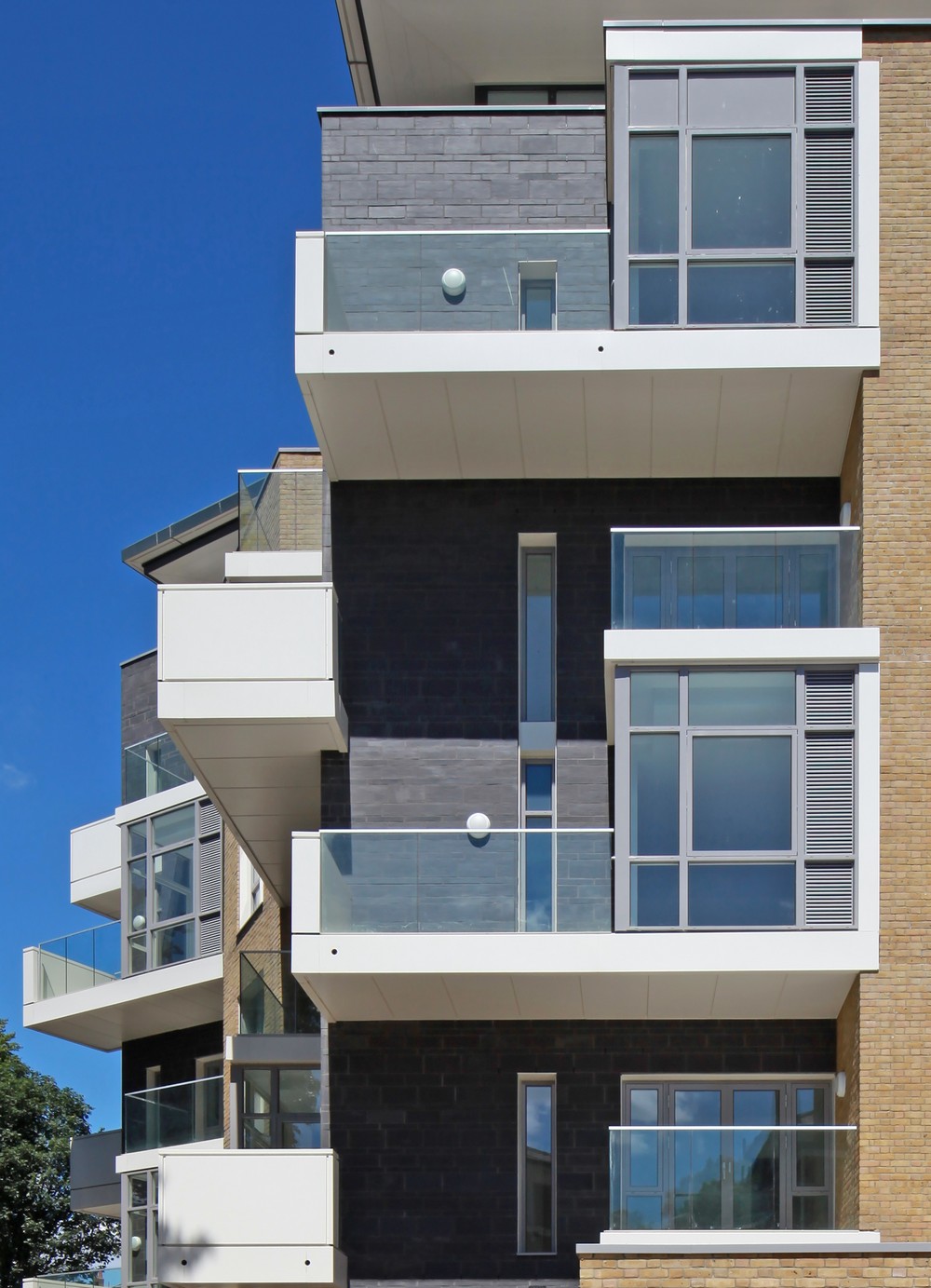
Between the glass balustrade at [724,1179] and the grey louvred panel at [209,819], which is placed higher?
the grey louvred panel at [209,819]

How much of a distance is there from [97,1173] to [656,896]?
1557 centimetres

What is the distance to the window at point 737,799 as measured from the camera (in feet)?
60.6

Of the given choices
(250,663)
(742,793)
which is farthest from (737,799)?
(250,663)

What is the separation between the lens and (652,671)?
18.9 metres

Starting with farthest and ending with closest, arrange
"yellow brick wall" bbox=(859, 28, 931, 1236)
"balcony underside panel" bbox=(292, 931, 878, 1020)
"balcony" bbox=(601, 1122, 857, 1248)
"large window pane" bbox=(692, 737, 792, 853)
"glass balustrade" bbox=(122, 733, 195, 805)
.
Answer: "glass balustrade" bbox=(122, 733, 195, 805) < "large window pane" bbox=(692, 737, 792, 853) < "balcony underside panel" bbox=(292, 931, 878, 1020) < "yellow brick wall" bbox=(859, 28, 931, 1236) < "balcony" bbox=(601, 1122, 857, 1248)

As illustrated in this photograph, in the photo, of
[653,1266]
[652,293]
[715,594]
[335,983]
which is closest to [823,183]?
[652,293]

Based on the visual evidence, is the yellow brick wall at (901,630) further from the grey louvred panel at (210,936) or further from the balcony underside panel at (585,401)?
the grey louvred panel at (210,936)

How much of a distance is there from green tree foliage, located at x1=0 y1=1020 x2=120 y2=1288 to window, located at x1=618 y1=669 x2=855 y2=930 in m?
32.1

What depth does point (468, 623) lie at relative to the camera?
2058 cm

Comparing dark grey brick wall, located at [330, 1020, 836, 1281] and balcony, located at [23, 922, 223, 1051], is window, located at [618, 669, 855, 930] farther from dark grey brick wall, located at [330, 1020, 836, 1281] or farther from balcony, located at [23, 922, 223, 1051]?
balcony, located at [23, 922, 223, 1051]

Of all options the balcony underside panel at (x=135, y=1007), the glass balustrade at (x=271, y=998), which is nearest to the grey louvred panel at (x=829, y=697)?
the glass balustrade at (x=271, y=998)

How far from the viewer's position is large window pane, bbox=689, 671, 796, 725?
18719mm

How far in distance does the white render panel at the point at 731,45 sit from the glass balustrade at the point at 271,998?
32.1 ft

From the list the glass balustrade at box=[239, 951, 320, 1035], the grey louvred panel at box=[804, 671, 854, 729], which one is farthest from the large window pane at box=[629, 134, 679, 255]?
the glass balustrade at box=[239, 951, 320, 1035]
